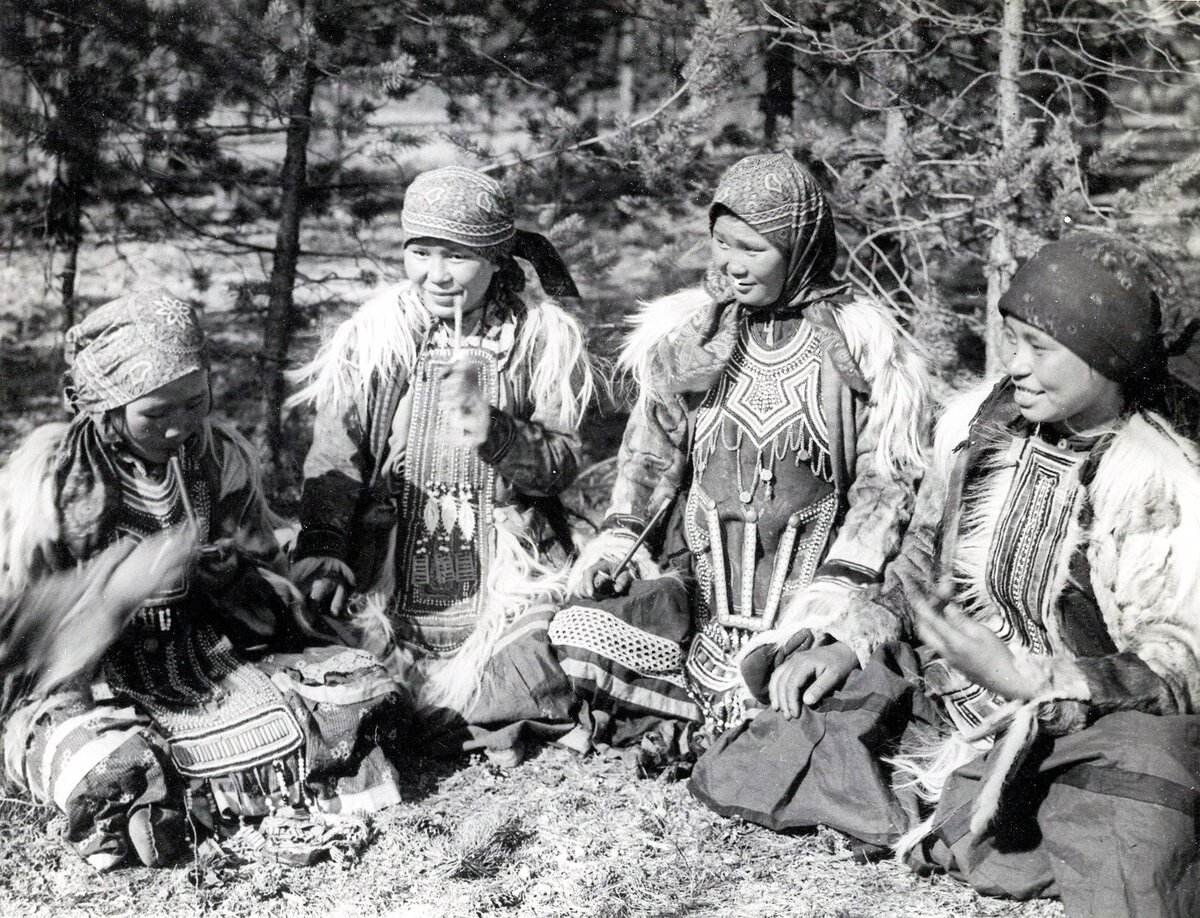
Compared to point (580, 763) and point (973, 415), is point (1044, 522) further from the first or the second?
point (580, 763)

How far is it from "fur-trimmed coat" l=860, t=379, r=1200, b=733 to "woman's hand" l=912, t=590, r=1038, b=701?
3cm

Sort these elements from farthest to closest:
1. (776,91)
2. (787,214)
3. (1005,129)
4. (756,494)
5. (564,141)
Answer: (776,91) → (564,141) → (1005,129) → (756,494) → (787,214)

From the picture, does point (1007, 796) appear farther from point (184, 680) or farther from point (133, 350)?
point (133, 350)

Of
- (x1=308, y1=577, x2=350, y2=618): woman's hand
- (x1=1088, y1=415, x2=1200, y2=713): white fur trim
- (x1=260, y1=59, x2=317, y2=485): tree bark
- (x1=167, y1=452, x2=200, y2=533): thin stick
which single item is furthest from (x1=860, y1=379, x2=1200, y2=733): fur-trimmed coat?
(x1=260, y1=59, x2=317, y2=485): tree bark

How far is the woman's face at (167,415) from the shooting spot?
9.64 feet

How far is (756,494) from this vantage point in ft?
11.4

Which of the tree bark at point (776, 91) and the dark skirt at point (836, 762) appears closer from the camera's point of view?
the dark skirt at point (836, 762)

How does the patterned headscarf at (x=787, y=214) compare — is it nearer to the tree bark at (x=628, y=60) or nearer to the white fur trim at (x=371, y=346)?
the white fur trim at (x=371, y=346)

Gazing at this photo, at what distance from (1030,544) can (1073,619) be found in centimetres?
19

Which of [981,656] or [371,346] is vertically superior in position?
[371,346]

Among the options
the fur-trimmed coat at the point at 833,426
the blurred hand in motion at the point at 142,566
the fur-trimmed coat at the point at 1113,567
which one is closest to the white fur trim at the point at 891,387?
the fur-trimmed coat at the point at 833,426

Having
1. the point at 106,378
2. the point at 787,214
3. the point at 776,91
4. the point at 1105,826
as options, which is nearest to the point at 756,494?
the point at 787,214

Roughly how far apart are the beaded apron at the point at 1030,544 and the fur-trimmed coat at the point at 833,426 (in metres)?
0.36

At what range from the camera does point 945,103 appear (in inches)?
184
